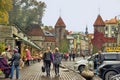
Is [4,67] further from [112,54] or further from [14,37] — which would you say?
[14,37]

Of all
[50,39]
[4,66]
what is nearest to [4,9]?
[4,66]

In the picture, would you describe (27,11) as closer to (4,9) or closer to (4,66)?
(4,9)

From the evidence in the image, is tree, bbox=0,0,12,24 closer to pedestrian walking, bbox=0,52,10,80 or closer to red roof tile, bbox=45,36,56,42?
pedestrian walking, bbox=0,52,10,80

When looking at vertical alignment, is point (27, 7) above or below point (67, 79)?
above

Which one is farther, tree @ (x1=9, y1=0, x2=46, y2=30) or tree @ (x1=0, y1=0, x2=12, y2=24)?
tree @ (x1=9, y1=0, x2=46, y2=30)

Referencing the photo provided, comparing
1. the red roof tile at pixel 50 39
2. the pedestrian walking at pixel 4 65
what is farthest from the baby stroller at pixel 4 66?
the red roof tile at pixel 50 39

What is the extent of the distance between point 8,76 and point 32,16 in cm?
7708

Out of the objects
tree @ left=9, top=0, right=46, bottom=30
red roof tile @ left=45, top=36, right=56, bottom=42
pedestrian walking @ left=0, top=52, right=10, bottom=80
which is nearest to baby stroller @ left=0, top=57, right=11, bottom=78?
pedestrian walking @ left=0, top=52, right=10, bottom=80

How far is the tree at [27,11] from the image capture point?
9906 centimetres

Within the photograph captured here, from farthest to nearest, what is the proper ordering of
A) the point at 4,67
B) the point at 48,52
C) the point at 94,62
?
1. the point at 94,62
2. the point at 48,52
3. the point at 4,67

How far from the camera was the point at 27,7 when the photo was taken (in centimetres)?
10212

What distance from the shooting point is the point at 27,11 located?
10131cm

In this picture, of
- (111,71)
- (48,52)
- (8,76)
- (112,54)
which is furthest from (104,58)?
(8,76)

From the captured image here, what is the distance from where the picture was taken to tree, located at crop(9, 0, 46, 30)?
3900 inches
